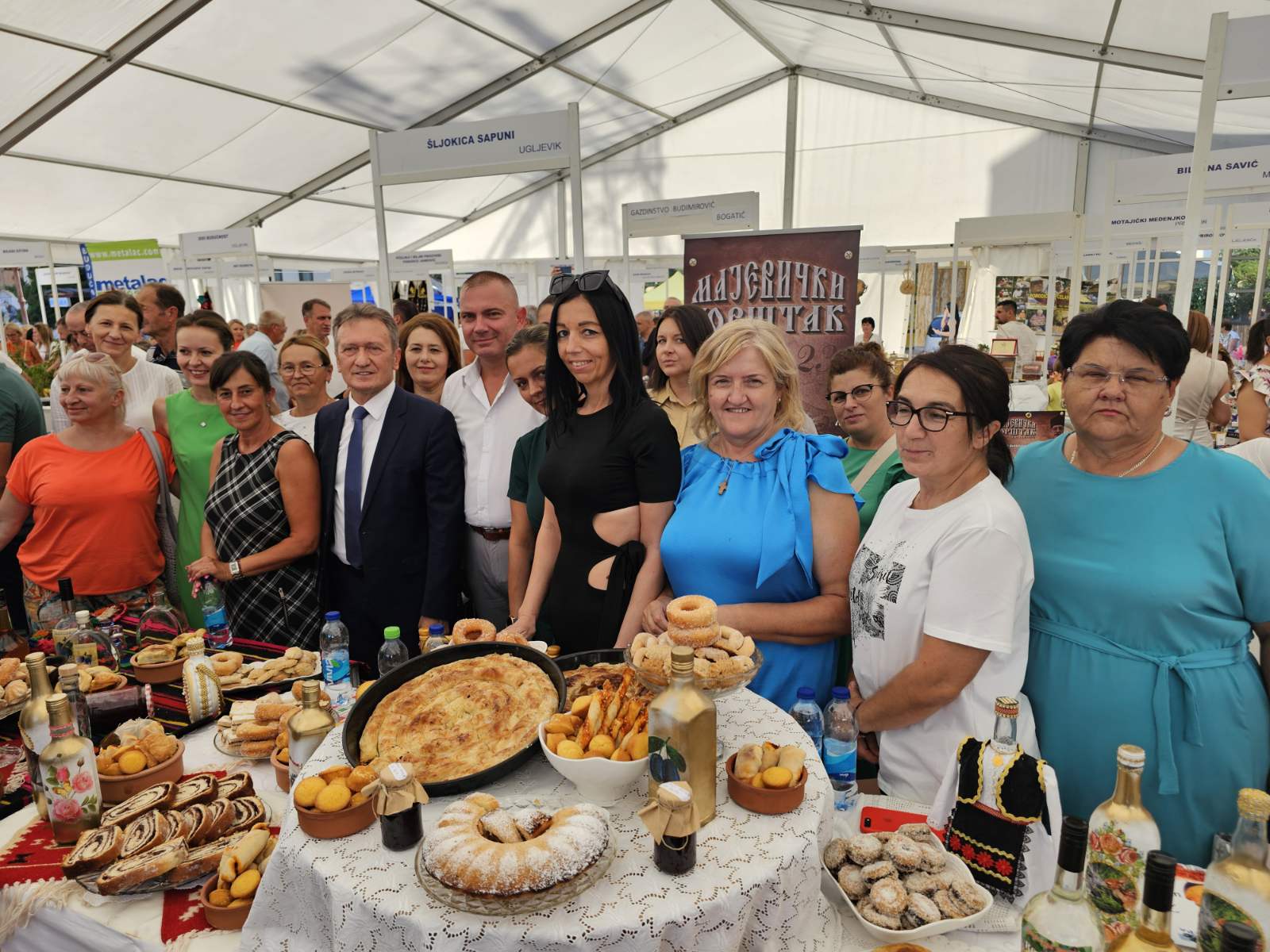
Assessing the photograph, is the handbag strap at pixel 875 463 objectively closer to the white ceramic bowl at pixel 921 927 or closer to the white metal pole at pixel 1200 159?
the white metal pole at pixel 1200 159

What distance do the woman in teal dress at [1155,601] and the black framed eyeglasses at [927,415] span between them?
36 cm

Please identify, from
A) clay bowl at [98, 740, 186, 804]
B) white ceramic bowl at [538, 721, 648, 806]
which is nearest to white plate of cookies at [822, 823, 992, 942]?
white ceramic bowl at [538, 721, 648, 806]

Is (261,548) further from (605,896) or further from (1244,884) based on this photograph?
(1244,884)

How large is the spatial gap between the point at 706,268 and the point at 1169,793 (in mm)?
3575

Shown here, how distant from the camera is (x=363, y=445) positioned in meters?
2.95

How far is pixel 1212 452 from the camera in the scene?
1.78 metres

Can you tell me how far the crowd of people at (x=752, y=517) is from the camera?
5.75ft

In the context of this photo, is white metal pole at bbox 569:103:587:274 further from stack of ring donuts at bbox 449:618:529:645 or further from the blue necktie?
Answer: stack of ring donuts at bbox 449:618:529:645

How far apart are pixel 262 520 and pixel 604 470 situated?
1539mm

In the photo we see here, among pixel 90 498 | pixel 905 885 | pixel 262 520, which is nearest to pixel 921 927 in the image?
pixel 905 885

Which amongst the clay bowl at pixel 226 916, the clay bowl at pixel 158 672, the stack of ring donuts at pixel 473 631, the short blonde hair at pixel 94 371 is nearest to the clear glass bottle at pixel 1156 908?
the stack of ring donuts at pixel 473 631

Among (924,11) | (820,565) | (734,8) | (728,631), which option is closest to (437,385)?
(820,565)

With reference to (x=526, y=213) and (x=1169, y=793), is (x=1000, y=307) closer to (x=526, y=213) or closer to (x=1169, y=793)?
(x=1169, y=793)

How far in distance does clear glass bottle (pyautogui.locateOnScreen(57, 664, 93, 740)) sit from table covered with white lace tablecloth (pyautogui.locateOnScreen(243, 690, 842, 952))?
0.77 m
